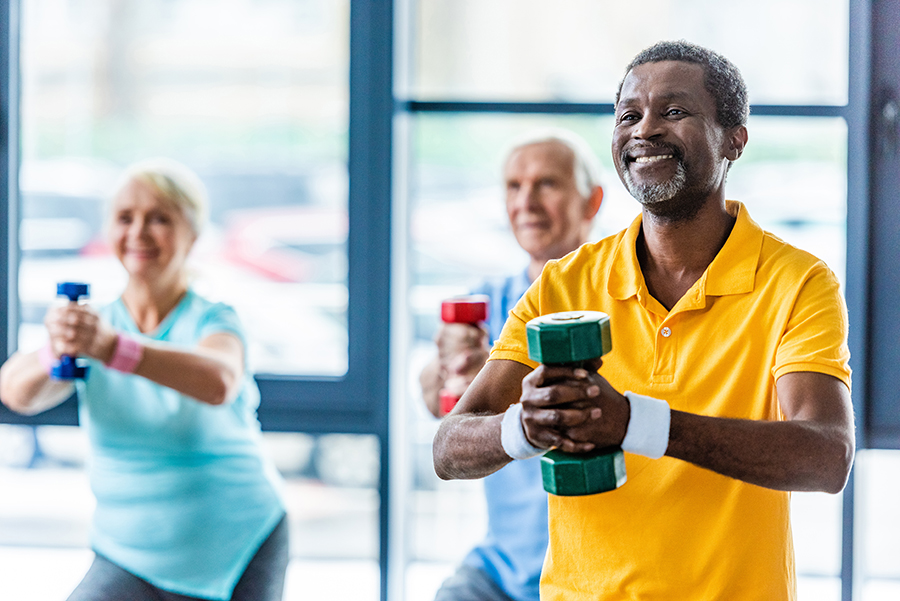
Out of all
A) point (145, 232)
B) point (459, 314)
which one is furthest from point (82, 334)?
point (459, 314)

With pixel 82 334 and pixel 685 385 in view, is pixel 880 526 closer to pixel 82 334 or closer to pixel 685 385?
pixel 685 385

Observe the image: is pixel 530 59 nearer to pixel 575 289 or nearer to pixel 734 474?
pixel 575 289

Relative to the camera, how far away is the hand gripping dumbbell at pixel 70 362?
184 cm

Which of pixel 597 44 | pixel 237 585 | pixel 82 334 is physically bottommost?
pixel 237 585

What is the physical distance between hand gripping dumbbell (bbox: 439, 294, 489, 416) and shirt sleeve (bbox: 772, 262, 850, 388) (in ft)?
2.50

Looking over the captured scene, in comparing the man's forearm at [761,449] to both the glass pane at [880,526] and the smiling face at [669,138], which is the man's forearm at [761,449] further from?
the glass pane at [880,526]

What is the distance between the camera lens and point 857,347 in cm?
223

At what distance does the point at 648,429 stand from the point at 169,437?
1389 mm

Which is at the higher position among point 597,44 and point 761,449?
point 597,44

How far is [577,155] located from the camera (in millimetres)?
1986

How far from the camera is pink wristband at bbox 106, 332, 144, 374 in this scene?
1827 millimetres

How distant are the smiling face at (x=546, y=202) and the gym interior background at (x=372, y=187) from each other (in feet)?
1.30

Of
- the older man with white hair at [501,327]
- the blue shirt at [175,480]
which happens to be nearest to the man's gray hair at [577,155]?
the older man with white hair at [501,327]

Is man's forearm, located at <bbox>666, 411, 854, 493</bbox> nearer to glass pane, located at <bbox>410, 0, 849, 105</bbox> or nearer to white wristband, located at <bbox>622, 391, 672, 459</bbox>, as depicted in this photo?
white wristband, located at <bbox>622, 391, 672, 459</bbox>
